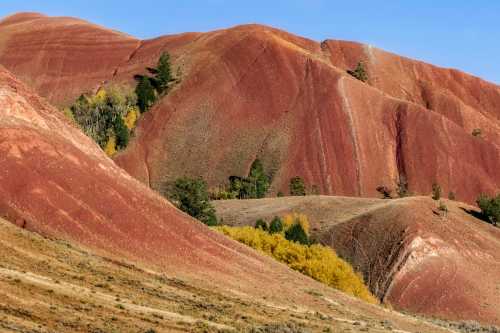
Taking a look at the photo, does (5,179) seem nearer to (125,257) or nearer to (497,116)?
(125,257)

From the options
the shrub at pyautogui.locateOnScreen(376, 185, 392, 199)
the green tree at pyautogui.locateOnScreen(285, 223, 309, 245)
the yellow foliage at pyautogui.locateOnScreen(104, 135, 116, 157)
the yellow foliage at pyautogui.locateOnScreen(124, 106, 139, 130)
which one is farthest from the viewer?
the yellow foliage at pyautogui.locateOnScreen(124, 106, 139, 130)

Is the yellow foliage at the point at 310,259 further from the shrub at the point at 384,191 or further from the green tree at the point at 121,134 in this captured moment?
the green tree at the point at 121,134

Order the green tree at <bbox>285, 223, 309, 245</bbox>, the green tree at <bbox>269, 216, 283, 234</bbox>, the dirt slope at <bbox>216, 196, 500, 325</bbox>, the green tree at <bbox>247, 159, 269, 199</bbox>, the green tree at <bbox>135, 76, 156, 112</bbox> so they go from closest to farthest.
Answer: the dirt slope at <bbox>216, 196, 500, 325</bbox> < the green tree at <bbox>285, 223, 309, 245</bbox> < the green tree at <bbox>269, 216, 283, 234</bbox> < the green tree at <bbox>247, 159, 269, 199</bbox> < the green tree at <bbox>135, 76, 156, 112</bbox>

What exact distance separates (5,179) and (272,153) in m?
73.6

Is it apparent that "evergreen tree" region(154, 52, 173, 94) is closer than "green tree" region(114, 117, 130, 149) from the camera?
No

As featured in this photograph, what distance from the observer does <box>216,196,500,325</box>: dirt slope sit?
70688mm

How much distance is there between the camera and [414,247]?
76.8m

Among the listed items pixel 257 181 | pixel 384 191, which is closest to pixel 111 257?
pixel 257 181

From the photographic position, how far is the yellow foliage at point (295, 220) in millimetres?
82375

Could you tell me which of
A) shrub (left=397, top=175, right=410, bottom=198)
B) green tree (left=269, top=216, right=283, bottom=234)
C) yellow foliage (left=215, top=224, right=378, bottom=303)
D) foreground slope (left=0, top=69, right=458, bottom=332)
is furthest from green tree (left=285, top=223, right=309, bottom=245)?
shrub (left=397, top=175, right=410, bottom=198)

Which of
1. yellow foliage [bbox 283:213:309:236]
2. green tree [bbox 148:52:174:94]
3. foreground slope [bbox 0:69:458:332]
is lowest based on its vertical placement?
foreground slope [bbox 0:69:458:332]

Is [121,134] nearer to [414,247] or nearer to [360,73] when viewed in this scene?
[360,73]

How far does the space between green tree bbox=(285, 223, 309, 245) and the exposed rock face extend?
116 feet

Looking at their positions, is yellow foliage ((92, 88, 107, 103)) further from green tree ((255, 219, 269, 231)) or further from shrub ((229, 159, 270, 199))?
green tree ((255, 219, 269, 231))
